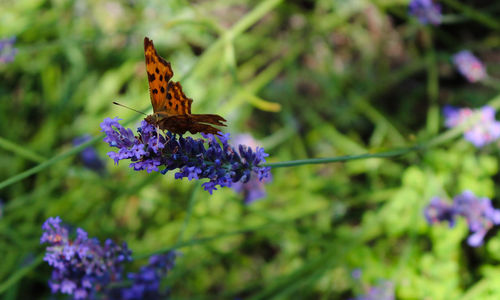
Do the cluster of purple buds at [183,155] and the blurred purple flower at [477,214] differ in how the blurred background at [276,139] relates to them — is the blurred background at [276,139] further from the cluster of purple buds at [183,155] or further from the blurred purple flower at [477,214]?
the cluster of purple buds at [183,155]

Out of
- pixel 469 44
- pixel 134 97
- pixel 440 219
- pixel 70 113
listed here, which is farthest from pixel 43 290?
pixel 469 44

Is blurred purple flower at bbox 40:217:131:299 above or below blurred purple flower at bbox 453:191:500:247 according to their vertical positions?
above

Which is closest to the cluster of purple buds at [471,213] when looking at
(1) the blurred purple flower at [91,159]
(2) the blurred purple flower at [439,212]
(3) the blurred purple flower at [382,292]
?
(2) the blurred purple flower at [439,212]

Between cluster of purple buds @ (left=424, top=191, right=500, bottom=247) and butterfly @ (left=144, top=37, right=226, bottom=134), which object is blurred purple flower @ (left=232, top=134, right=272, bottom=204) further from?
butterfly @ (left=144, top=37, right=226, bottom=134)

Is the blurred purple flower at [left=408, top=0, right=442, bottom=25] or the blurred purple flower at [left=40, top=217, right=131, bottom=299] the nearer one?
the blurred purple flower at [left=40, top=217, right=131, bottom=299]

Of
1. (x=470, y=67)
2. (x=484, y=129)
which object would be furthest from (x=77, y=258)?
(x=470, y=67)

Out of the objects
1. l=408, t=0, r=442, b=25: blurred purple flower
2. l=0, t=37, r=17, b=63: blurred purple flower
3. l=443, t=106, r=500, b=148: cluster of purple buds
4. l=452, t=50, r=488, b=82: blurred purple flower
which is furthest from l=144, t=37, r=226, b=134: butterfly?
l=452, t=50, r=488, b=82: blurred purple flower

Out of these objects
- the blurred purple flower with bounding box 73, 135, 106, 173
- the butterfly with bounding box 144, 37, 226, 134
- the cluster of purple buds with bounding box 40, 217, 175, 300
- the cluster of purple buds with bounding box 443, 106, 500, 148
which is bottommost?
the cluster of purple buds with bounding box 40, 217, 175, 300
